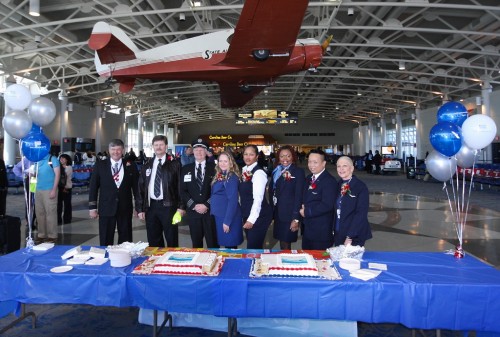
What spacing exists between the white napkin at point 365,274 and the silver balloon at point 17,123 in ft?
11.2

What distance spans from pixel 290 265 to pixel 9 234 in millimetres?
3695

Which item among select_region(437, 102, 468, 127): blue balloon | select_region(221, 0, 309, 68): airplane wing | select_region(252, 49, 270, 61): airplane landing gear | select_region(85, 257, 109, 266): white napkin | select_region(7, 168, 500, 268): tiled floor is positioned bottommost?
select_region(7, 168, 500, 268): tiled floor

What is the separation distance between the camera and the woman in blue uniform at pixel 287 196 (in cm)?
302

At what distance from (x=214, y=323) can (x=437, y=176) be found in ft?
8.30

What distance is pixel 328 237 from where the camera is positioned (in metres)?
2.82

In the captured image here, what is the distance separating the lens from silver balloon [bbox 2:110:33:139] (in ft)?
11.3

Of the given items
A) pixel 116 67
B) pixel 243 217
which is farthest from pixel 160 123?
pixel 243 217

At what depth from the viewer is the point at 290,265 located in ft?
6.45

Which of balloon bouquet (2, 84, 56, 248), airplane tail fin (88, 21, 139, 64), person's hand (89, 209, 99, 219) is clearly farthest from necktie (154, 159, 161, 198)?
airplane tail fin (88, 21, 139, 64)

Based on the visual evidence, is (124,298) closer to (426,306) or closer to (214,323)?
(214,323)

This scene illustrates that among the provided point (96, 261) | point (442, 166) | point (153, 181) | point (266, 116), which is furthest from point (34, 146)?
point (266, 116)

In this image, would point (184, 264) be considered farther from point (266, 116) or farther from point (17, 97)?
point (266, 116)

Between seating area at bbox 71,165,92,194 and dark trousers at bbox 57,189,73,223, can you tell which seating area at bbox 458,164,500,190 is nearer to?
dark trousers at bbox 57,189,73,223

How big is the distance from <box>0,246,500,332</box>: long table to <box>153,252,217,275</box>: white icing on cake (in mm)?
54
